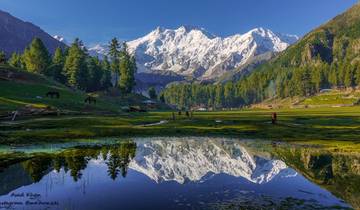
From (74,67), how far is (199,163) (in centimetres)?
13634

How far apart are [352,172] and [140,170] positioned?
17.9 meters

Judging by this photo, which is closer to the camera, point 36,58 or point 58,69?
point 36,58

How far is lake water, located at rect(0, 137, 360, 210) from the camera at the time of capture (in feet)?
72.8

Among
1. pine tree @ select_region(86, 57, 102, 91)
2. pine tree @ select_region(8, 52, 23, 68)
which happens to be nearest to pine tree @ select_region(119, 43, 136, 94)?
pine tree @ select_region(86, 57, 102, 91)

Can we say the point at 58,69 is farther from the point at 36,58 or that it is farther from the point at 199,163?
the point at 199,163

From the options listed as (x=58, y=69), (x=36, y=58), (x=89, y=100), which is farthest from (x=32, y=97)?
(x=58, y=69)

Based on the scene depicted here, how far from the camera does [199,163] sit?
37375mm

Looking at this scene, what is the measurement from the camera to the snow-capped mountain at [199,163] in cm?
3120

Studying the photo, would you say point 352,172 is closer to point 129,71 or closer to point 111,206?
point 111,206

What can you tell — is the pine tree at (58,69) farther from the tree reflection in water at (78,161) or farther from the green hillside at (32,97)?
the tree reflection in water at (78,161)

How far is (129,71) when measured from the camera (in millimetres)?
190500

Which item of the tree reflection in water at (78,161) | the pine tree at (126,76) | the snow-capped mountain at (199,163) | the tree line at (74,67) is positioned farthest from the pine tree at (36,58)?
the tree reflection in water at (78,161)

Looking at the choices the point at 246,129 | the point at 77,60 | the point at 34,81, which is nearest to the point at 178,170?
the point at 246,129

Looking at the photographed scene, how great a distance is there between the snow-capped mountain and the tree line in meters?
123
